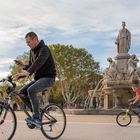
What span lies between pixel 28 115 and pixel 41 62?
3.46ft

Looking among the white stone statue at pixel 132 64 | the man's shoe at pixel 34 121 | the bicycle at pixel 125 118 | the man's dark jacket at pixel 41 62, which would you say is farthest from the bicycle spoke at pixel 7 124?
the white stone statue at pixel 132 64

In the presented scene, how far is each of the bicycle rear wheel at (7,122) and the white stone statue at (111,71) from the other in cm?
2869

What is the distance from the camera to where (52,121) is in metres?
9.98

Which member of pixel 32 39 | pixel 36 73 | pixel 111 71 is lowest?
pixel 36 73

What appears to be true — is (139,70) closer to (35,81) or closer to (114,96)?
(114,96)

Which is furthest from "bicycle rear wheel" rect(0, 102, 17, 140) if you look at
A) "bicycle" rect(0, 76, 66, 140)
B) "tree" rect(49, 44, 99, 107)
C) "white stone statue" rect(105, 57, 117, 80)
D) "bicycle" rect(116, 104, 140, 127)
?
"tree" rect(49, 44, 99, 107)

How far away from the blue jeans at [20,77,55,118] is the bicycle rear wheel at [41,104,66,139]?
0.99 ft

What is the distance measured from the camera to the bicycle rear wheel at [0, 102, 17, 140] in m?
9.16

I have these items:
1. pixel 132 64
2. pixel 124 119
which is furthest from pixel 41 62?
pixel 132 64

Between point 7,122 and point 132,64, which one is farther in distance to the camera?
point 132,64

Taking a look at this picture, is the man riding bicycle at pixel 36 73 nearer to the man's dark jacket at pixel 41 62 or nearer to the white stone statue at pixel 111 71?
the man's dark jacket at pixel 41 62

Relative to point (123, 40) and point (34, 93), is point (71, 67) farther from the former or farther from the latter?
point (34, 93)

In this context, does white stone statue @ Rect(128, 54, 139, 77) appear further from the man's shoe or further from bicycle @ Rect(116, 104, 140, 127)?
the man's shoe

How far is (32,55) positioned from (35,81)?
53 cm
